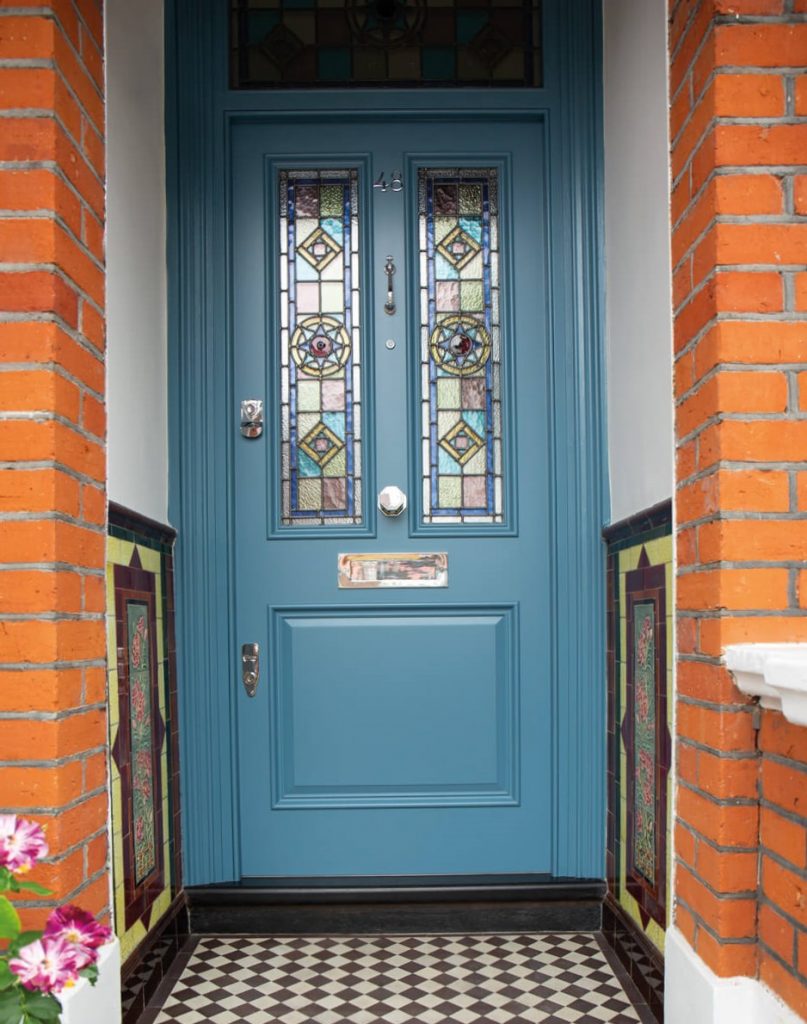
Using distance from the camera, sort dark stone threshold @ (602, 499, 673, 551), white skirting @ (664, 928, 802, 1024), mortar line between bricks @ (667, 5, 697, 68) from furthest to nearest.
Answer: dark stone threshold @ (602, 499, 673, 551) → mortar line between bricks @ (667, 5, 697, 68) → white skirting @ (664, 928, 802, 1024)

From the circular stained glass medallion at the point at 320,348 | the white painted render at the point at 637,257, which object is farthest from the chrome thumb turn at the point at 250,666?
the white painted render at the point at 637,257

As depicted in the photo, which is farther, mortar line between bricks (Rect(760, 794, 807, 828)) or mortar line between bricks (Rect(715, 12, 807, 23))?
mortar line between bricks (Rect(715, 12, 807, 23))

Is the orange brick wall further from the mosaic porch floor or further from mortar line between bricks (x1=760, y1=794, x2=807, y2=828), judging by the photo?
the mosaic porch floor

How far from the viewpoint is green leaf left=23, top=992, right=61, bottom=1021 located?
1.28m

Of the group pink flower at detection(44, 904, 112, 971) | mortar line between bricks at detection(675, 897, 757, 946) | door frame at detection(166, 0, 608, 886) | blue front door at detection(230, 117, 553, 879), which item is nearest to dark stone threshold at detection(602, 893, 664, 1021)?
door frame at detection(166, 0, 608, 886)

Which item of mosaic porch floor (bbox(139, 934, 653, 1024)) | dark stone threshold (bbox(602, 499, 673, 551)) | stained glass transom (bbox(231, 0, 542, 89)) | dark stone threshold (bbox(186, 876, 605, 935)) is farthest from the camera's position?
stained glass transom (bbox(231, 0, 542, 89))

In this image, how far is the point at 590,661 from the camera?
9.07 ft

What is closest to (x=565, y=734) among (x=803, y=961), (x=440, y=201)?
(x=803, y=961)

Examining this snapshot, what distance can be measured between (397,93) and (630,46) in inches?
26.1

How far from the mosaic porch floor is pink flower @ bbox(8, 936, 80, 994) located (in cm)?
108

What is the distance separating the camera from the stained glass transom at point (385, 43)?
2842mm

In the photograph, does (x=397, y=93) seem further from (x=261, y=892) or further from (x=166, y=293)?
(x=261, y=892)

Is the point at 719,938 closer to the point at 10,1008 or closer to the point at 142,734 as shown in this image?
the point at 10,1008

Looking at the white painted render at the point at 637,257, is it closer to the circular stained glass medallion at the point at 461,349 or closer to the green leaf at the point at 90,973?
the circular stained glass medallion at the point at 461,349
